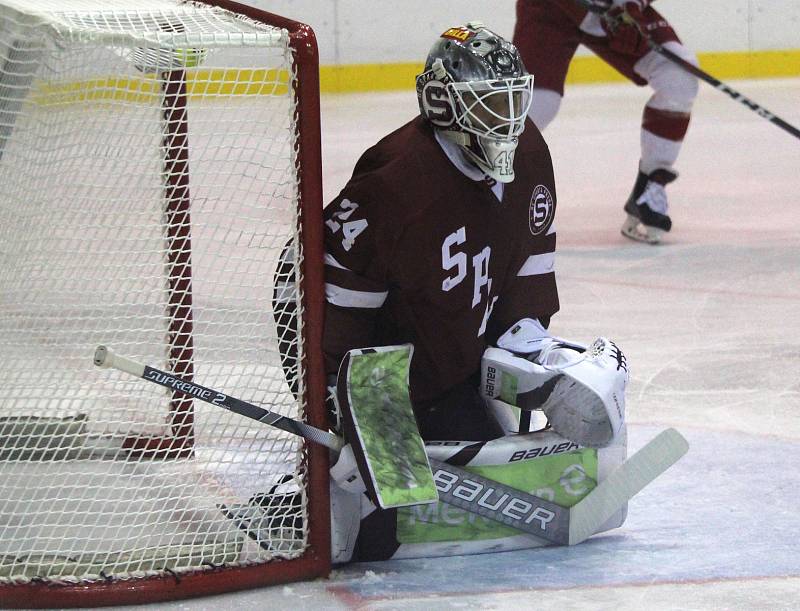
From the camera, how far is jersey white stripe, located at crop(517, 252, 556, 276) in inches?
86.3

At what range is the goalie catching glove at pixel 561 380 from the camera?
2.04 m

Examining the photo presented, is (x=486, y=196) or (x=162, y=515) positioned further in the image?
(x=162, y=515)

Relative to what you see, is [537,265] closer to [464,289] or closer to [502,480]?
[464,289]

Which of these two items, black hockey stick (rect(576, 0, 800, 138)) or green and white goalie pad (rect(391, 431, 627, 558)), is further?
black hockey stick (rect(576, 0, 800, 138))

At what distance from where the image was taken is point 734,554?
82.4 inches

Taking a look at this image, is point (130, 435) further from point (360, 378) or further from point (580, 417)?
point (580, 417)

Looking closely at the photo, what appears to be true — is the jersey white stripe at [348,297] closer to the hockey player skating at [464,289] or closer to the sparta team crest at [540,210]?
the hockey player skating at [464,289]

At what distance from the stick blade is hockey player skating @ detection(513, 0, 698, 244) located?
2592mm

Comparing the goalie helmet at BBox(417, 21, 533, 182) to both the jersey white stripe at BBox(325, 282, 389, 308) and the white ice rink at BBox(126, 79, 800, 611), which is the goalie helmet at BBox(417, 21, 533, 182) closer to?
the jersey white stripe at BBox(325, 282, 389, 308)

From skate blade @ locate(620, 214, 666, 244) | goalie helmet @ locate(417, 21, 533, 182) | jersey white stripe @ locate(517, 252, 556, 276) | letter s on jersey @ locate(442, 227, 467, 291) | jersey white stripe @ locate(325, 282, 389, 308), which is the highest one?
goalie helmet @ locate(417, 21, 533, 182)

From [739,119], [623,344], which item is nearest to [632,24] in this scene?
[623,344]

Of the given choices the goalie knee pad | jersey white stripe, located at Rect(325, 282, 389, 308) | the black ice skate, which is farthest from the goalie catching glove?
the black ice skate

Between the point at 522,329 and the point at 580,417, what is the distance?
0.20m

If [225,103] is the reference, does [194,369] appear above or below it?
below
